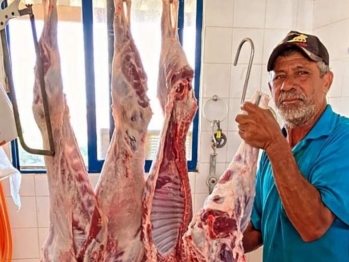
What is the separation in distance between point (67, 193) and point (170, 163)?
0.24 metres

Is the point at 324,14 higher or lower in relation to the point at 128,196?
higher

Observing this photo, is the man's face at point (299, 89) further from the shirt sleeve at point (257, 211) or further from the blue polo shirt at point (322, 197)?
the shirt sleeve at point (257, 211)

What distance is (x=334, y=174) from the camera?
83 centimetres

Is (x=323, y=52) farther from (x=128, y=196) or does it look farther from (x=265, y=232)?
(x=128, y=196)

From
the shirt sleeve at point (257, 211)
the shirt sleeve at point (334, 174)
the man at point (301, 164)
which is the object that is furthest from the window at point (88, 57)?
the shirt sleeve at point (334, 174)

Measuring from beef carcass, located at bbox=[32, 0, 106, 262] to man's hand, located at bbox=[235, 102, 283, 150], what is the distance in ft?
1.25

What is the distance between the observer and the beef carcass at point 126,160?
2.26 feet

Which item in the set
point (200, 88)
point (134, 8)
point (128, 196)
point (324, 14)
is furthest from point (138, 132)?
point (324, 14)

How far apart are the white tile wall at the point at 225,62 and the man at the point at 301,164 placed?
795 millimetres

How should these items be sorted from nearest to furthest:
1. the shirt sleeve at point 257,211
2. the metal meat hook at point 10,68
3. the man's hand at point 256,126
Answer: the metal meat hook at point 10,68 → the man's hand at point 256,126 → the shirt sleeve at point 257,211

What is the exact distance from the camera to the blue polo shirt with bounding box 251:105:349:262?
819 mm

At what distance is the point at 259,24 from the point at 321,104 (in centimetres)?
102

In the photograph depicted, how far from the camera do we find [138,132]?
0.71 meters

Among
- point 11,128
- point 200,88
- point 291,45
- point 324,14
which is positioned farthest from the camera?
point 200,88
